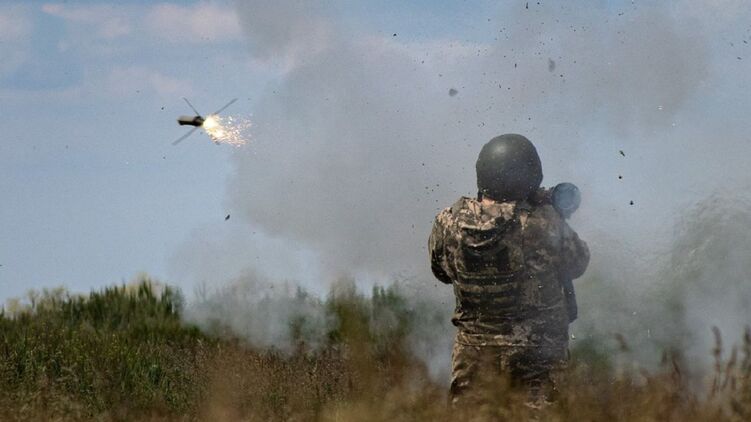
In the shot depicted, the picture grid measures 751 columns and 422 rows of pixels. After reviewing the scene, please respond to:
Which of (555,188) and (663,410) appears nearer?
(663,410)

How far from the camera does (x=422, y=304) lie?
13281 mm

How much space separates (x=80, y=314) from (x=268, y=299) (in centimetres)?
431

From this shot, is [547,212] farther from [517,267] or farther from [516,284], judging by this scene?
[516,284]

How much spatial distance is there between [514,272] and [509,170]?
0.73 metres

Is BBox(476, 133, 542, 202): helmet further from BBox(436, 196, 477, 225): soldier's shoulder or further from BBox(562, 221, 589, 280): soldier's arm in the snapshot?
BBox(562, 221, 589, 280): soldier's arm

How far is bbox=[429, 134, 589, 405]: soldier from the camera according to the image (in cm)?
Answer: 697

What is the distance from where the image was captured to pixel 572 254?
6977mm

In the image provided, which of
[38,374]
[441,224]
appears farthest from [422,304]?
[441,224]

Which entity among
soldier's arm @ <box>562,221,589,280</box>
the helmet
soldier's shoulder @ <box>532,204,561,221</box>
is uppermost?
the helmet

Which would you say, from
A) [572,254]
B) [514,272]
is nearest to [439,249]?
[514,272]

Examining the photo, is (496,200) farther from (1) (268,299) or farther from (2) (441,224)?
(1) (268,299)

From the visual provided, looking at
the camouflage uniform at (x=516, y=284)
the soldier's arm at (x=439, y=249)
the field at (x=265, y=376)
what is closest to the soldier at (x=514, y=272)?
the camouflage uniform at (x=516, y=284)

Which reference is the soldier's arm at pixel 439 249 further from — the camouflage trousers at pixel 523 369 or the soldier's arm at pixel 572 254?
the soldier's arm at pixel 572 254

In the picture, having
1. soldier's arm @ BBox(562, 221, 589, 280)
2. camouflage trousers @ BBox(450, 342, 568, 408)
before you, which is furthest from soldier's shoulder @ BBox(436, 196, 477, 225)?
camouflage trousers @ BBox(450, 342, 568, 408)
